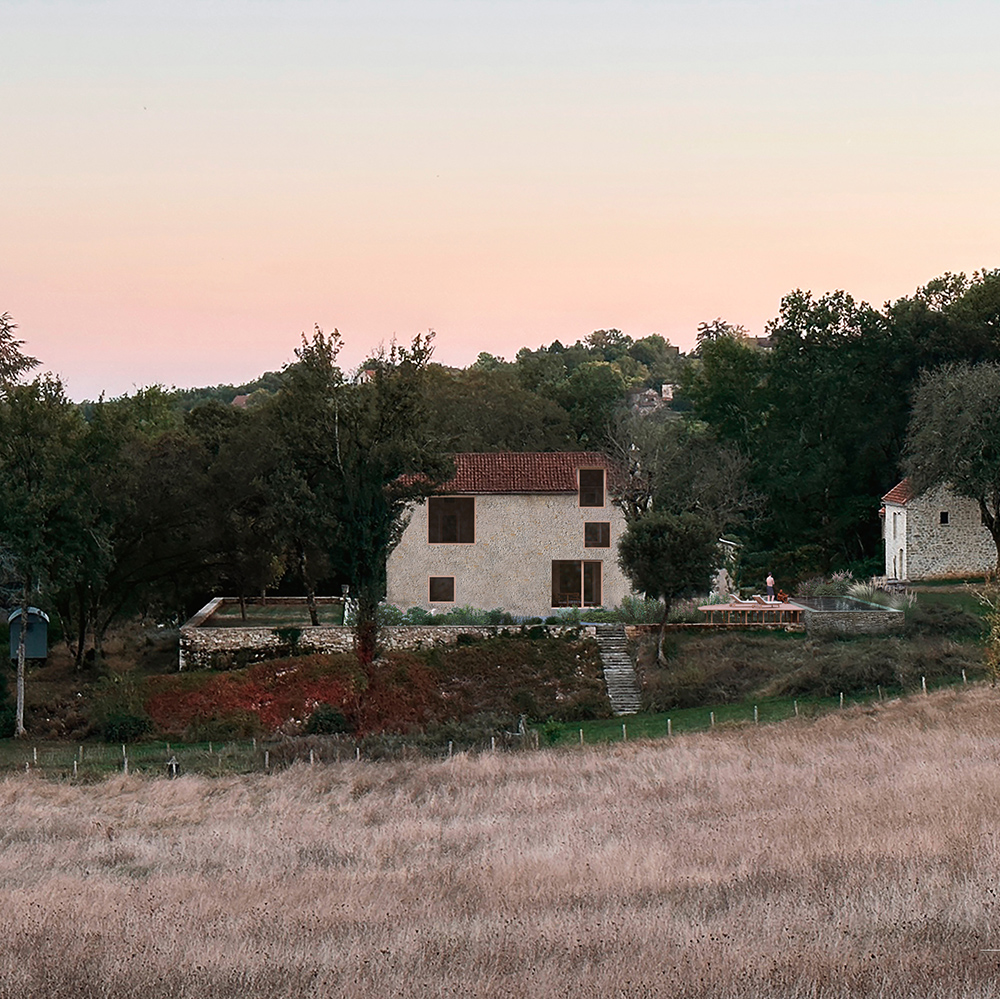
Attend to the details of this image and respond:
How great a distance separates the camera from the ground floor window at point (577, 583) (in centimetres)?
4344

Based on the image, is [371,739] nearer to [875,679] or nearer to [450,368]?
[875,679]

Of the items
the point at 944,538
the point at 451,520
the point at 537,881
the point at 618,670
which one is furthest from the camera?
the point at 944,538

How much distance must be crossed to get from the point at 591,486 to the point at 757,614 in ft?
24.5

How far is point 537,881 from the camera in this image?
12.0 meters

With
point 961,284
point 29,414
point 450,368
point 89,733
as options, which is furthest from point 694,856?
point 450,368

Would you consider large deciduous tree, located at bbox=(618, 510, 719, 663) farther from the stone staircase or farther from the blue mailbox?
the blue mailbox

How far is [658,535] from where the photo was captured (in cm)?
3819

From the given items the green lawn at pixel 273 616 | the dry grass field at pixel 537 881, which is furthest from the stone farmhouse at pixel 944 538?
the dry grass field at pixel 537 881

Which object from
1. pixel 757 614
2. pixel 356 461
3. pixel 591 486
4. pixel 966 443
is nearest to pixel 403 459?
pixel 356 461

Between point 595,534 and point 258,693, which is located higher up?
point 595,534

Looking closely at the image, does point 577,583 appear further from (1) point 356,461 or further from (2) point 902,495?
(2) point 902,495

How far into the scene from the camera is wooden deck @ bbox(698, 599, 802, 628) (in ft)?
132

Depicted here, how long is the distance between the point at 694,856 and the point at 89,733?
24.9m

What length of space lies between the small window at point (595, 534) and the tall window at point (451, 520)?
3.93 metres
